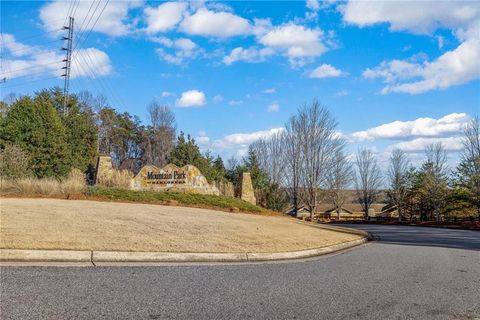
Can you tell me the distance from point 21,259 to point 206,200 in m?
15.8

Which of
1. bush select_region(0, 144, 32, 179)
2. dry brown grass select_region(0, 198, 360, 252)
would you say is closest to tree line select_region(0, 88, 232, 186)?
bush select_region(0, 144, 32, 179)

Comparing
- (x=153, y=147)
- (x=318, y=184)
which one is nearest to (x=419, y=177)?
(x=318, y=184)

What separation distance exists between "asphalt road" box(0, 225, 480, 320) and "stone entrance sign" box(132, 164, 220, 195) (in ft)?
56.6

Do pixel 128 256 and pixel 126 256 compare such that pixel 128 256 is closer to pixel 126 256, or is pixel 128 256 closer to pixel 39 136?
pixel 126 256

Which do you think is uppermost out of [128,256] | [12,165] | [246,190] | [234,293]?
[12,165]

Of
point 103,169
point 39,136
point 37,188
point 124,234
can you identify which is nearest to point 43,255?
point 124,234

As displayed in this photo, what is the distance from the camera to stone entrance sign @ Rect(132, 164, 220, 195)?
2472 cm

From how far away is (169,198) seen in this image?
21.6m

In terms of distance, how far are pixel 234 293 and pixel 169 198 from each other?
643 inches

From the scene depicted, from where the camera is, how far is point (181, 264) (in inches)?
299

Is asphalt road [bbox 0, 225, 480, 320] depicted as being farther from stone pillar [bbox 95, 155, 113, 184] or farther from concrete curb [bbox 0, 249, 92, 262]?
stone pillar [bbox 95, 155, 113, 184]

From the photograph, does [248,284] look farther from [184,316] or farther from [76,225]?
[76,225]

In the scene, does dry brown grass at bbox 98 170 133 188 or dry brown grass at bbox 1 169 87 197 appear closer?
dry brown grass at bbox 1 169 87 197

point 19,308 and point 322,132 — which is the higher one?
point 322,132
